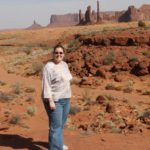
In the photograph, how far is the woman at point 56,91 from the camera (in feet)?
22.0

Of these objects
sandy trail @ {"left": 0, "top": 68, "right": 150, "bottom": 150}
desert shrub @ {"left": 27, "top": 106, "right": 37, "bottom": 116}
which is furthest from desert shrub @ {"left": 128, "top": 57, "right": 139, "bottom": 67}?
sandy trail @ {"left": 0, "top": 68, "right": 150, "bottom": 150}

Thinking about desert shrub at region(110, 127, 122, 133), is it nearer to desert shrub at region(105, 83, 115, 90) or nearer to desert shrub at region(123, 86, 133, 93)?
desert shrub at region(123, 86, 133, 93)

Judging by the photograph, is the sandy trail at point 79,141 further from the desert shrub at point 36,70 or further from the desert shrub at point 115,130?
the desert shrub at point 36,70

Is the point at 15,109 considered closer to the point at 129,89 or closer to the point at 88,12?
the point at 129,89

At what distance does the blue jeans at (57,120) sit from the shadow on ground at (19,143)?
0.82 meters

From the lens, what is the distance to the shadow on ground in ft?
25.5

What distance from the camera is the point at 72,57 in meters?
23.3

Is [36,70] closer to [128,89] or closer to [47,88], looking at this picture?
[128,89]

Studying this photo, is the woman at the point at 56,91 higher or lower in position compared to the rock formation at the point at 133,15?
lower

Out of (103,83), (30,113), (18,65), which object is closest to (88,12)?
(18,65)

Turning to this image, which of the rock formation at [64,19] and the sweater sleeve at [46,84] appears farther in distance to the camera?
the rock formation at [64,19]

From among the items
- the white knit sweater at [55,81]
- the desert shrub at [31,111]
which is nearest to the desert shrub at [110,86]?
the desert shrub at [31,111]

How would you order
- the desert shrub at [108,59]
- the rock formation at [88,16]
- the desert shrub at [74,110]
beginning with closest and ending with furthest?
the desert shrub at [74,110] → the desert shrub at [108,59] → the rock formation at [88,16]

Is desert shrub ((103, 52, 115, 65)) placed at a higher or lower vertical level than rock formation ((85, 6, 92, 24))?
lower
